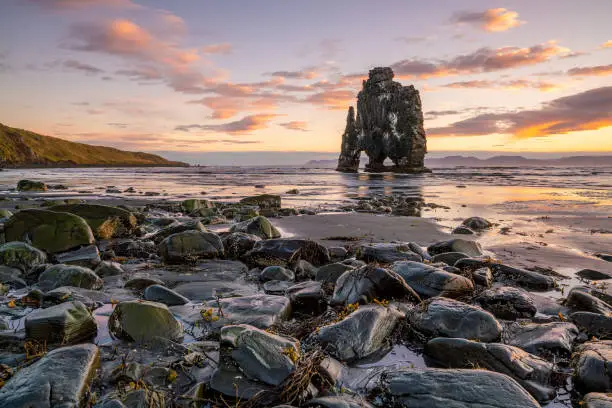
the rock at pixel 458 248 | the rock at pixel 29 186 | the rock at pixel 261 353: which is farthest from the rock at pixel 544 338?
the rock at pixel 29 186

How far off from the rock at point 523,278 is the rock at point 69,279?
21.4ft

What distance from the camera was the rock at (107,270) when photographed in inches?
248

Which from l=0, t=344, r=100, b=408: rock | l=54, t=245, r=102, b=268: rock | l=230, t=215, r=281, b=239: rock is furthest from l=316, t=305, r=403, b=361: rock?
l=230, t=215, r=281, b=239: rock

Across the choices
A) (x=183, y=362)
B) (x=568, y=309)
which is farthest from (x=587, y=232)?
(x=183, y=362)

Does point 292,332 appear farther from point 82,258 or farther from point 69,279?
point 82,258

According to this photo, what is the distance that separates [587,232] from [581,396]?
9.94 m

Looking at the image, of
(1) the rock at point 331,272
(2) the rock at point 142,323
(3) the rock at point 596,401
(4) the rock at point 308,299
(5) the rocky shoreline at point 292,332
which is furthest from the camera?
(1) the rock at point 331,272

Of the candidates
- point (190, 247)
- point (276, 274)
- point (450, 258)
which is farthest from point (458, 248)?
point (190, 247)

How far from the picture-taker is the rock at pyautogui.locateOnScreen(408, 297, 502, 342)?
3.80 m

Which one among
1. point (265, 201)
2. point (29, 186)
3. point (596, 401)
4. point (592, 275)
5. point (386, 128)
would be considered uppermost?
point (386, 128)

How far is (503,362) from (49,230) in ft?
29.4

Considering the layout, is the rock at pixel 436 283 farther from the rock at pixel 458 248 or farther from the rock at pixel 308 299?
the rock at pixel 458 248

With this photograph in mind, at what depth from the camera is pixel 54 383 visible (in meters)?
2.52

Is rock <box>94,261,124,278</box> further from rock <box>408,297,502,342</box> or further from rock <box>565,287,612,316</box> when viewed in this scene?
rock <box>565,287,612,316</box>
